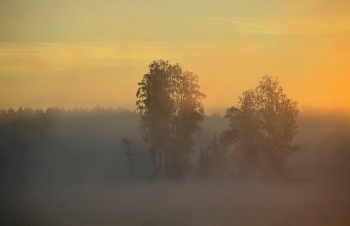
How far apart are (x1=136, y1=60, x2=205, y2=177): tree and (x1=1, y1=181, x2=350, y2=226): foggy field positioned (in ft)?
10.2

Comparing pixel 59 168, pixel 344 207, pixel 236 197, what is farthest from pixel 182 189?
pixel 59 168

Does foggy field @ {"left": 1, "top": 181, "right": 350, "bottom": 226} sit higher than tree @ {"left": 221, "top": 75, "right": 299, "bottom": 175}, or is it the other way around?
tree @ {"left": 221, "top": 75, "right": 299, "bottom": 175}

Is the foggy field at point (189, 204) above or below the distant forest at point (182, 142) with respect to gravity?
below

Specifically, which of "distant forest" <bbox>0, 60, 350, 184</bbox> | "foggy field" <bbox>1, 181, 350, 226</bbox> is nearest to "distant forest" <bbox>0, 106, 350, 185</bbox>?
"distant forest" <bbox>0, 60, 350, 184</bbox>

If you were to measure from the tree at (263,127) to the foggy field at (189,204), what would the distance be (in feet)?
9.11

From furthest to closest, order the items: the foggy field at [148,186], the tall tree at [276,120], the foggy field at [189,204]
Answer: the tall tree at [276,120]
the foggy field at [148,186]
the foggy field at [189,204]

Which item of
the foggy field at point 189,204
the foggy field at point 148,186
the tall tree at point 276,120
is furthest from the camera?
the tall tree at point 276,120

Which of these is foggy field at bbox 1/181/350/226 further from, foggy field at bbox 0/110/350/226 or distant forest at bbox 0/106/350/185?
distant forest at bbox 0/106/350/185

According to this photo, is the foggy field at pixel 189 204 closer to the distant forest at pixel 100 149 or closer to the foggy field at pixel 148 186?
the foggy field at pixel 148 186

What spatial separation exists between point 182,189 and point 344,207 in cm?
1189

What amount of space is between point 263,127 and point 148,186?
1046 cm

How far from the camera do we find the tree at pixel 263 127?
4391 cm

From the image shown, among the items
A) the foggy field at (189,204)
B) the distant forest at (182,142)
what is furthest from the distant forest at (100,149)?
the foggy field at (189,204)

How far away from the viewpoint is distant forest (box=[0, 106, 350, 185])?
50.0 m
